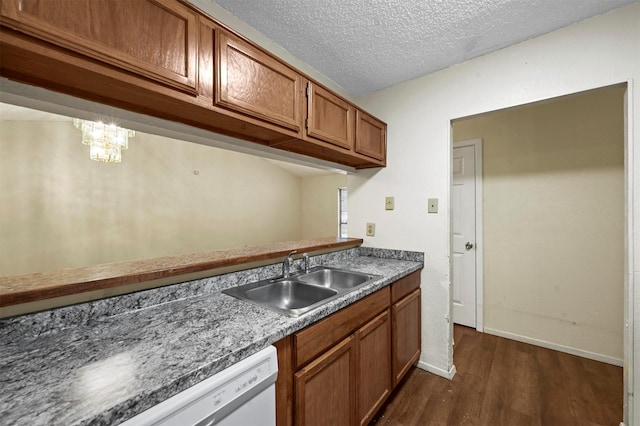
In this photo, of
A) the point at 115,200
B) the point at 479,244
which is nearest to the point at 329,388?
the point at 479,244

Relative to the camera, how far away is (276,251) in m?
1.52

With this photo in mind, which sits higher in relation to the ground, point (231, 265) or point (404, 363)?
point (231, 265)

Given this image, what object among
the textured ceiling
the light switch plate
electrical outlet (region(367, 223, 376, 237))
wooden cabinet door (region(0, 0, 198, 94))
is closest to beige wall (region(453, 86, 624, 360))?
the textured ceiling

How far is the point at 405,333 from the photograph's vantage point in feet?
5.67

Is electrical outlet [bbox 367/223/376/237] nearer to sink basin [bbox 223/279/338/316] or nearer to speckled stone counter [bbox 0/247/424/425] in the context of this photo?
sink basin [bbox 223/279/338/316]

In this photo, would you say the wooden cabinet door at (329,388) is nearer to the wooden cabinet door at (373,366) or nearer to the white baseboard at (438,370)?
the wooden cabinet door at (373,366)

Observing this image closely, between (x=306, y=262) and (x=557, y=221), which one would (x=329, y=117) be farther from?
(x=557, y=221)

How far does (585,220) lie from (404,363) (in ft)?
6.36

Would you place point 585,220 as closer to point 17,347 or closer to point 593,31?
point 593,31

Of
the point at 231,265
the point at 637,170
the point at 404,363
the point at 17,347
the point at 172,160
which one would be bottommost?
the point at 404,363

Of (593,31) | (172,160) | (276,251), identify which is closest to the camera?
(593,31)

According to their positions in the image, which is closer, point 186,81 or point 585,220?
point 186,81

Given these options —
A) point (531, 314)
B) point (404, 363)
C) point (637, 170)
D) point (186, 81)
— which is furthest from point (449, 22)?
point (531, 314)

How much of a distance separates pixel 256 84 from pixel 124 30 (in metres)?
0.49
